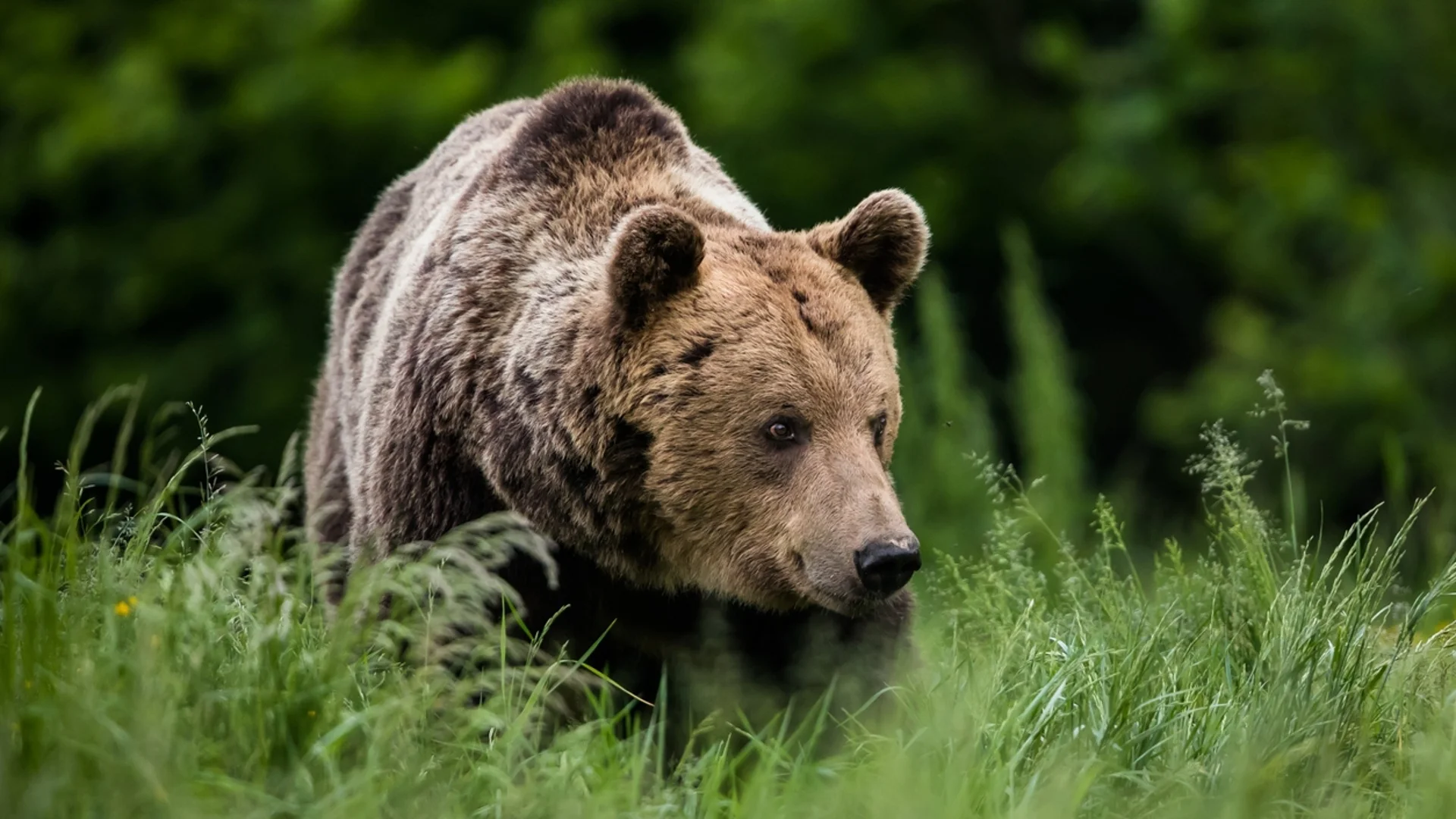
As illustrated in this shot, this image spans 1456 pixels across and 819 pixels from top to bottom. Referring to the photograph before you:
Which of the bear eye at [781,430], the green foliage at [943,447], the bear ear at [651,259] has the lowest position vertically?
the green foliage at [943,447]

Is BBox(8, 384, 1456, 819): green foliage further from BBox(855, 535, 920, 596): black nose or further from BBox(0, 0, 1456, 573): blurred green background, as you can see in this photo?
BBox(0, 0, 1456, 573): blurred green background

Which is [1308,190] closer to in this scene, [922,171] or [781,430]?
[922,171]

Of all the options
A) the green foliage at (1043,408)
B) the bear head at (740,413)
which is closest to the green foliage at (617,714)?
the bear head at (740,413)

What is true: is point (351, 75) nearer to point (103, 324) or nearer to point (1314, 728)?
point (103, 324)

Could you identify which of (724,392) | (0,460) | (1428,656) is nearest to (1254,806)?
(1428,656)

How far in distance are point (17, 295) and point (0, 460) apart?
2.50 metres

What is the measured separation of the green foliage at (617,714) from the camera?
2783mm

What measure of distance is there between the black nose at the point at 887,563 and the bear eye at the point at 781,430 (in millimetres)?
397

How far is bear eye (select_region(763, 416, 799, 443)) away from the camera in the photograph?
4.16m

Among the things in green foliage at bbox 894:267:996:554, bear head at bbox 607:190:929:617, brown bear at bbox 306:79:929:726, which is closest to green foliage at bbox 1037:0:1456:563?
green foliage at bbox 894:267:996:554

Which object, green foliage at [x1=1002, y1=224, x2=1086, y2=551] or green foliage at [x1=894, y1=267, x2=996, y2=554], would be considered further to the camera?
green foliage at [x1=1002, y1=224, x2=1086, y2=551]

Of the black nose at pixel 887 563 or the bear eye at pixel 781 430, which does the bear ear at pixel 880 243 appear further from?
the black nose at pixel 887 563

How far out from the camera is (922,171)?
14742 millimetres

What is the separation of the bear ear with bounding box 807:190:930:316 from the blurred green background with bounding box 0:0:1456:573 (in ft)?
26.7
